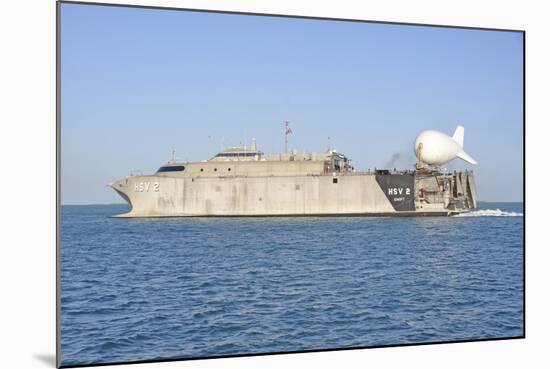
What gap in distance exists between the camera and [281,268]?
37.3ft

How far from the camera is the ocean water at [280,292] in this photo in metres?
7.21

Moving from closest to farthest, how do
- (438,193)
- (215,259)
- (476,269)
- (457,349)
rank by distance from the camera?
1. (457,349)
2. (476,269)
3. (215,259)
4. (438,193)

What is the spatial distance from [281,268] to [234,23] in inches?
178

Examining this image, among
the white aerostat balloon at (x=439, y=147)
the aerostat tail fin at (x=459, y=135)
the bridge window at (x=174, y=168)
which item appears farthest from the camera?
the bridge window at (x=174, y=168)

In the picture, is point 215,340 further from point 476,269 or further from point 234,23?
point 476,269

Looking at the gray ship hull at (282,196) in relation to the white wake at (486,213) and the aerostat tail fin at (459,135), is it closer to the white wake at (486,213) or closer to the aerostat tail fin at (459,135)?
the white wake at (486,213)

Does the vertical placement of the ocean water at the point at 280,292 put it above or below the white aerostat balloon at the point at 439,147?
below

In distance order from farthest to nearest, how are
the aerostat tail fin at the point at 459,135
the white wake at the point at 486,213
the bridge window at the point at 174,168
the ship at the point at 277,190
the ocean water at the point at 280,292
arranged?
the bridge window at the point at 174,168 < the white wake at the point at 486,213 < the ship at the point at 277,190 < the aerostat tail fin at the point at 459,135 < the ocean water at the point at 280,292

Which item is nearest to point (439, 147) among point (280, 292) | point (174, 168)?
point (280, 292)

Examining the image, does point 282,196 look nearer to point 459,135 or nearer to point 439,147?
point 439,147

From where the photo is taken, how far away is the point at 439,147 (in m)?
13.8

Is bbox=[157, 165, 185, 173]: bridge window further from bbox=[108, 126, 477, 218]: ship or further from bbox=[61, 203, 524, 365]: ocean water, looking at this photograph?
bbox=[61, 203, 524, 365]: ocean water

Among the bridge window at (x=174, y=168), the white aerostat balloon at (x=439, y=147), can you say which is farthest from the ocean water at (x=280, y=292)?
the bridge window at (x=174, y=168)
